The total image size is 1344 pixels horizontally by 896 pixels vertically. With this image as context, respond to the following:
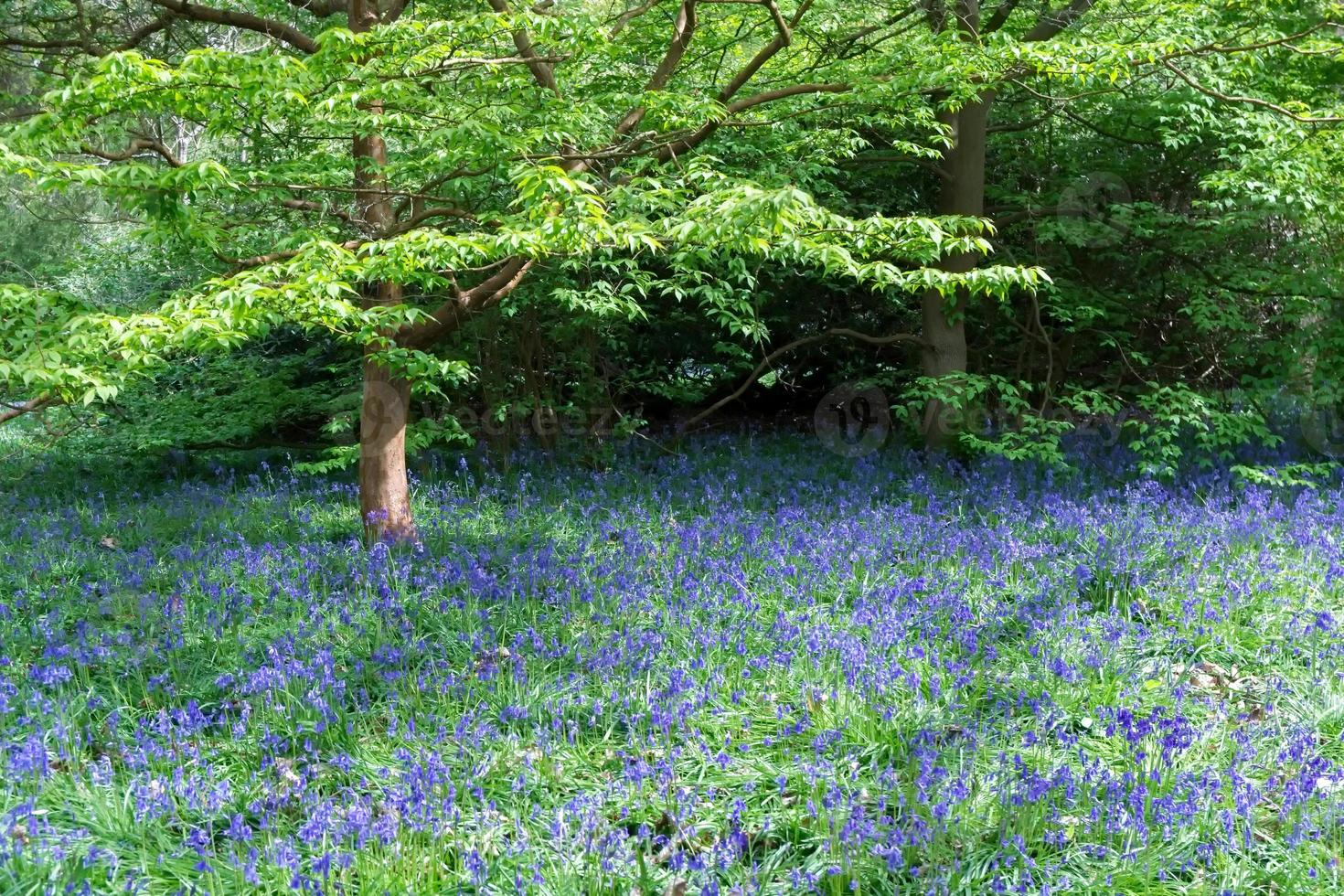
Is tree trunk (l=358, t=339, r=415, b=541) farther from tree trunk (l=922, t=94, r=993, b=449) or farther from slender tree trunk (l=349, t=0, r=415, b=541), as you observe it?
tree trunk (l=922, t=94, r=993, b=449)

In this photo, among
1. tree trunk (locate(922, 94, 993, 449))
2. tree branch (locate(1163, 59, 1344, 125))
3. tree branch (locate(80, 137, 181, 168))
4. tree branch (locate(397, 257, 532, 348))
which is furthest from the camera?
tree trunk (locate(922, 94, 993, 449))

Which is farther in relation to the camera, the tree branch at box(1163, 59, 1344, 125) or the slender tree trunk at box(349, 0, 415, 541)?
the tree branch at box(1163, 59, 1344, 125)

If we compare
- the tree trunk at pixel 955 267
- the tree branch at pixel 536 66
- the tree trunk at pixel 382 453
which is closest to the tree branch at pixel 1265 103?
the tree trunk at pixel 955 267

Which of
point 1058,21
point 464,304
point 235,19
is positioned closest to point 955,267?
point 1058,21

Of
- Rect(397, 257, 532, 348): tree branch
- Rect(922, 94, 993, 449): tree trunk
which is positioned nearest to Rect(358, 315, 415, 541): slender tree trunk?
Rect(397, 257, 532, 348): tree branch

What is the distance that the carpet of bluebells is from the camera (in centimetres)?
288

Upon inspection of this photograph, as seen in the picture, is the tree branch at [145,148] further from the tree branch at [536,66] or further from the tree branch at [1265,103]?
the tree branch at [1265,103]

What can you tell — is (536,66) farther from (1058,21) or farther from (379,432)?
(1058,21)

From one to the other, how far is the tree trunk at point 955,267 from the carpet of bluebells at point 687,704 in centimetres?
215

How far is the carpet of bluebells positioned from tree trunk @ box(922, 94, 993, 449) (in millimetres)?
2153

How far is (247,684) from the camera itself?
382 centimetres

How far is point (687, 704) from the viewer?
373 cm

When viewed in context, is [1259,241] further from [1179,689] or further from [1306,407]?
[1179,689]

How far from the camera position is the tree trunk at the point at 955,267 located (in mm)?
8898
